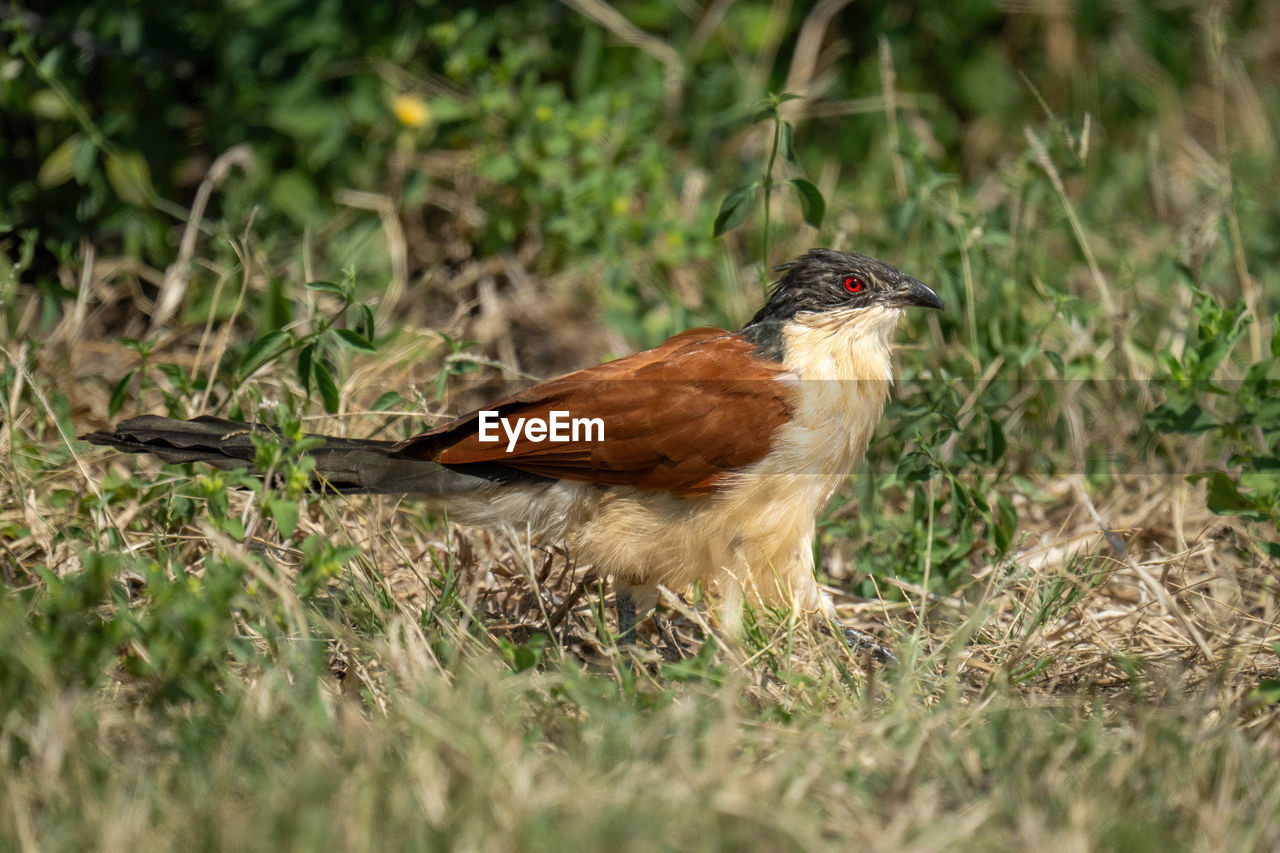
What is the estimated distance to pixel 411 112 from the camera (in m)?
5.00

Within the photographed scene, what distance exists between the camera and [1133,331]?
14.7ft

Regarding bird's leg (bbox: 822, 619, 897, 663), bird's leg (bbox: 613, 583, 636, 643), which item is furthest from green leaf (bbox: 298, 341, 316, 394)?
bird's leg (bbox: 822, 619, 897, 663)

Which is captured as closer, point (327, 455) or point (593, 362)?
point (327, 455)

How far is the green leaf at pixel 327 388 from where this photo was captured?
10.8ft

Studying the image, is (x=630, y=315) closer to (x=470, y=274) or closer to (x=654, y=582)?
(x=470, y=274)

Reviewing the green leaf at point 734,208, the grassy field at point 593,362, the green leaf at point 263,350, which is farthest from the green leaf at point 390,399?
the green leaf at point 734,208

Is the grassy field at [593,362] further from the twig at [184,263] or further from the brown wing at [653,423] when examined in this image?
the brown wing at [653,423]

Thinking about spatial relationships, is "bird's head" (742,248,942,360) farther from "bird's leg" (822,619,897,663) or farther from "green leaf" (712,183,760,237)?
"bird's leg" (822,619,897,663)

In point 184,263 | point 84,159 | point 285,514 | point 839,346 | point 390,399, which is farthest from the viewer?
point 184,263

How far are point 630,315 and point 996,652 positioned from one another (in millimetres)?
1972

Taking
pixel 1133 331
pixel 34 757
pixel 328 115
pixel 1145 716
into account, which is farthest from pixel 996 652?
pixel 328 115

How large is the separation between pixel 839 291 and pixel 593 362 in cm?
180

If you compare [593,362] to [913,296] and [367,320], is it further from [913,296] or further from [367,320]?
[913,296]

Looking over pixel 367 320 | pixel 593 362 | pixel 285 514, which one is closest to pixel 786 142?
pixel 367 320
